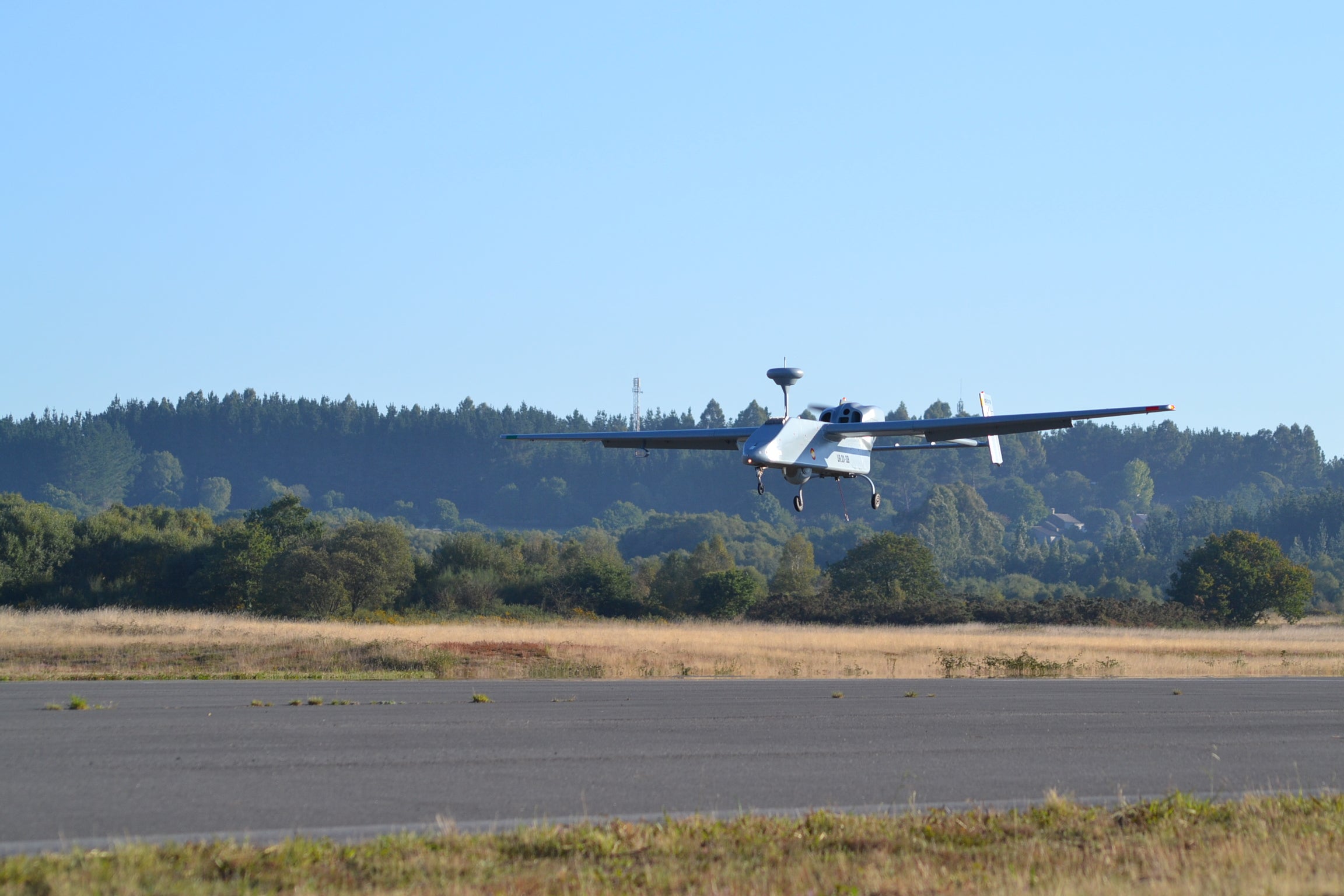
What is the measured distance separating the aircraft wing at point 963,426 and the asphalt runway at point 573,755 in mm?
9243

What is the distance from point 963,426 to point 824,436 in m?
3.58

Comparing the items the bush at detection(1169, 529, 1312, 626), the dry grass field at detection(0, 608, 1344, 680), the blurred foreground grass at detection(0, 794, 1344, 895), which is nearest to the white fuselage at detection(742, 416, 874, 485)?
the dry grass field at detection(0, 608, 1344, 680)

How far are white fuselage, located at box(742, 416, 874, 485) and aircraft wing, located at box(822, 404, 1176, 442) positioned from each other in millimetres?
420

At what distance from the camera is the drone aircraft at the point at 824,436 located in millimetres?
31672

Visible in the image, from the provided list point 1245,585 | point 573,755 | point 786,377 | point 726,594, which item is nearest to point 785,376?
point 786,377

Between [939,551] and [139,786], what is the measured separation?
177128 mm

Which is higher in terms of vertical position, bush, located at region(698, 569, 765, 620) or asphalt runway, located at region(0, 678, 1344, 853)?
asphalt runway, located at region(0, 678, 1344, 853)

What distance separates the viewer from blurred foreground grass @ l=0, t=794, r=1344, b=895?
8391mm

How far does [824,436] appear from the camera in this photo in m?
33.6

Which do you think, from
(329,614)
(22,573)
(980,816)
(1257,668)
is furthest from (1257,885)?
(22,573)

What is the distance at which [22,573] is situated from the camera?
76688 millimetres

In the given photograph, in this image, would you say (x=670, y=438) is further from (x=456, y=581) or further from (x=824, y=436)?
(x=456, y=581)

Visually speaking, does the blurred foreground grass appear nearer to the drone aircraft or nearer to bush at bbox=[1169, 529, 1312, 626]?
the drone aircraft

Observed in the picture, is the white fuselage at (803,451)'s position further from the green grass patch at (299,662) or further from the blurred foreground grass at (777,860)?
the blurred foreground grass at (777,860)
